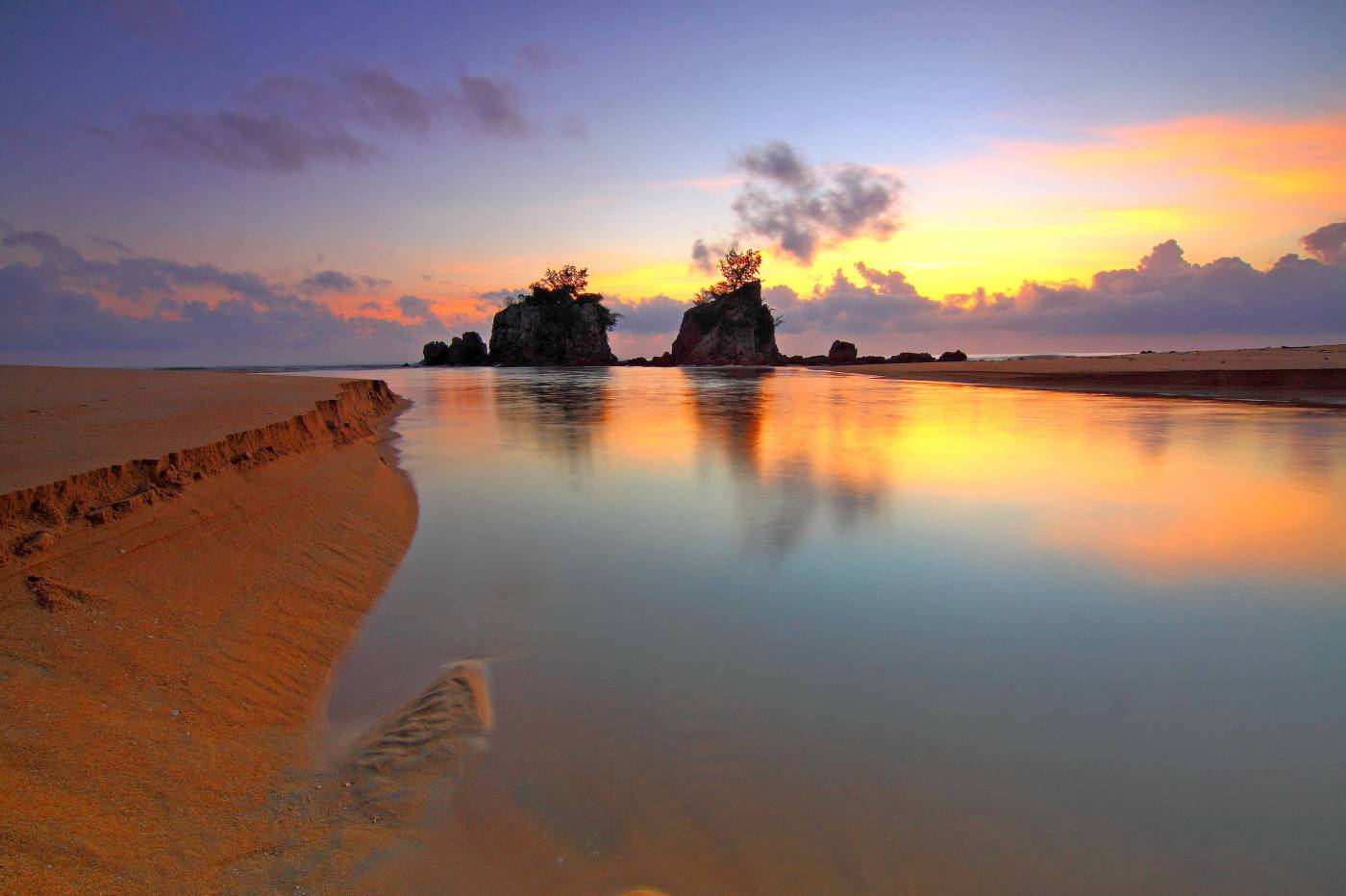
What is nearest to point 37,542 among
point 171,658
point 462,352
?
point 171,658

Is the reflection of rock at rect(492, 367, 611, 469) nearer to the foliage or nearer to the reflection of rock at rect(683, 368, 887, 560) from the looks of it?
the reflection of rock at rect(683, 368, 887, 560)

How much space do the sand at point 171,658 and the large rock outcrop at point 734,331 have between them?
243 feet

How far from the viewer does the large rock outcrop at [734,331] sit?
7694cm

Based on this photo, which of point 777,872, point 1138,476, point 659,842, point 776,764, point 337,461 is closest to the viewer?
point 777,872

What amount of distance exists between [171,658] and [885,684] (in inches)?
133

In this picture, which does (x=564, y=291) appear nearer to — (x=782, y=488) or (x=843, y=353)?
(x=843, y=353)

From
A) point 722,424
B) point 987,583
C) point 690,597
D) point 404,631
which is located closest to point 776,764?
point 690,597

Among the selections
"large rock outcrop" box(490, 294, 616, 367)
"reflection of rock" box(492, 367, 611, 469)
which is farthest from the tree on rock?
"reflection of rock" box(492, 367, 611, 469)

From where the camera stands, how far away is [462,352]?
90.6 meters

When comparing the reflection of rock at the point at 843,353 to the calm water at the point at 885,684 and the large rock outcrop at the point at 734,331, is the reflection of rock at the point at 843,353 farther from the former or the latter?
the calm water at the point at 885,684

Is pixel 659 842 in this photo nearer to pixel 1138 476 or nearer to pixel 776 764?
pixel 776 764

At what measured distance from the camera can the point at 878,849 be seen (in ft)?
6.81

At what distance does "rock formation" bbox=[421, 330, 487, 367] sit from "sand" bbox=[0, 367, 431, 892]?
89.3m

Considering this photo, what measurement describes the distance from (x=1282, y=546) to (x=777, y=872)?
638 cm
